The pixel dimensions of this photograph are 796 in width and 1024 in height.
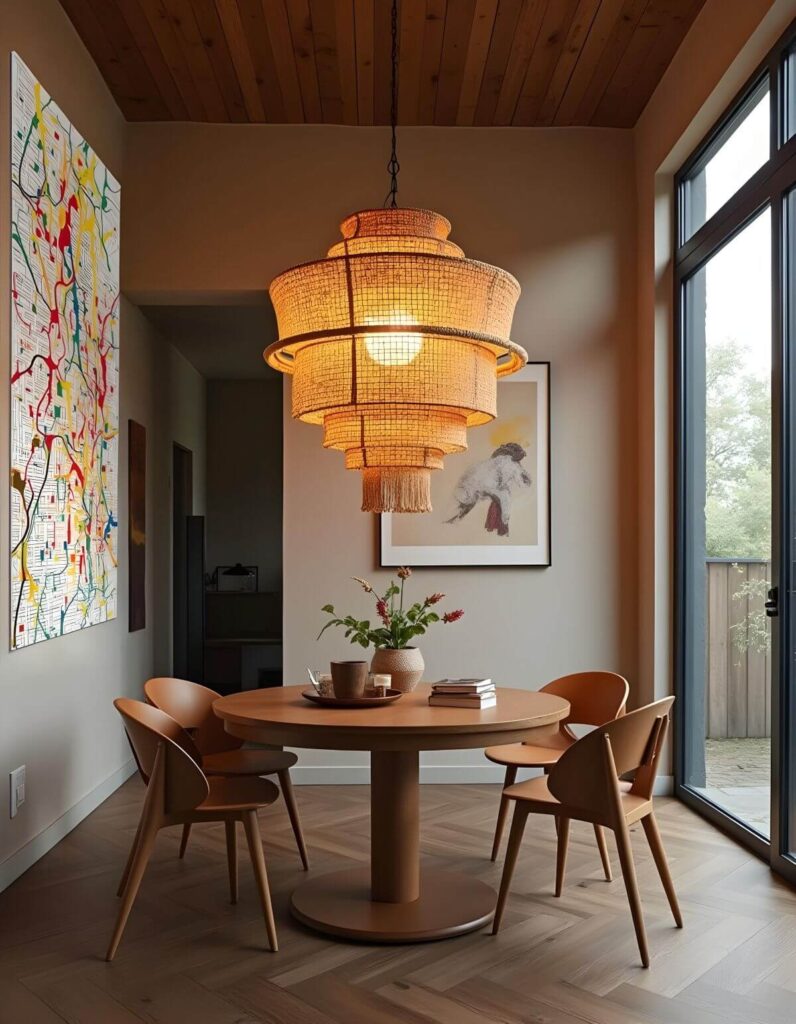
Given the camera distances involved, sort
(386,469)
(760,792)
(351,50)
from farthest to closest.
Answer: (351,50) < (760,792) < (386,469)

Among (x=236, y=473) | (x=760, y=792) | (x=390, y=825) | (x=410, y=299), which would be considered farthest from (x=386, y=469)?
(x=236, y=473)

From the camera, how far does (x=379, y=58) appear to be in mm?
4715

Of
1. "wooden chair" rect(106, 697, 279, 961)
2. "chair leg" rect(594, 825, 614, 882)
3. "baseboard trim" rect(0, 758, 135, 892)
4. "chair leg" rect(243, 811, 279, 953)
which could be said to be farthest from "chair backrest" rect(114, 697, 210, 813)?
"chair leg" rect(594, 825, 614, 882)

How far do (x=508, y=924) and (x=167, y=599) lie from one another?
4.36 meters

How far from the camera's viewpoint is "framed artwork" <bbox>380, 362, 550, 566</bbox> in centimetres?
533

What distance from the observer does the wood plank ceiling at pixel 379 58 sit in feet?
14.1

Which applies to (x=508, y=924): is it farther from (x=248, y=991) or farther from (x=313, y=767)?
(x=313, y=767)

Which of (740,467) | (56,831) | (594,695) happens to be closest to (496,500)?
(740,467)

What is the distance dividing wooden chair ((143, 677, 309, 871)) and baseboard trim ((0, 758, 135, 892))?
552mm

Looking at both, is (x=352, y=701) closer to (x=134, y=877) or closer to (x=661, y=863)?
(x=134, y=877)

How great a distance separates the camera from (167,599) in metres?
7.04

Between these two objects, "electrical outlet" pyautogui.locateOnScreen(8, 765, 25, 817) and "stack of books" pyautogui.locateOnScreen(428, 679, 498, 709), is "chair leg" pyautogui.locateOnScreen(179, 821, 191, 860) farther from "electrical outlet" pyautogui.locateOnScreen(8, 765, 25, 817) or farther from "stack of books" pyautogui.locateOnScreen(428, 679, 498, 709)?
"stack of books" pyautogui.locateOnScreen(428, 679, 498, 709)

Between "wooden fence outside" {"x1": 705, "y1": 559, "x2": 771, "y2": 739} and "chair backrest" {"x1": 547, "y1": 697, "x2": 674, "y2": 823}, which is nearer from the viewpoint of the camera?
"chair backrest" {"x1": 547, "y1": 697, "x2": 674, "y2": 823}

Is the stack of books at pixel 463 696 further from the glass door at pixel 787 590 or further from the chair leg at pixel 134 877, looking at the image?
the glass door at pixel 787 590
